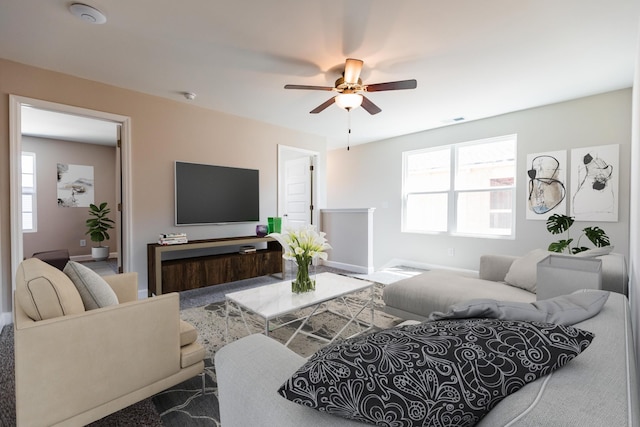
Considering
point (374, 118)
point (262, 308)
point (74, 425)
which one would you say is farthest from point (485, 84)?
point (74, 425)

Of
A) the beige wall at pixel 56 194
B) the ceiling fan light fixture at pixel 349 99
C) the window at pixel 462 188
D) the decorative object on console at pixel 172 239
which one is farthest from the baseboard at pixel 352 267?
the beige wall at pixel 56 194

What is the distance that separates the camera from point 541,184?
3891mm

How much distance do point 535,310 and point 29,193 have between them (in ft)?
24.4

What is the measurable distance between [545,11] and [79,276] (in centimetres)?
326

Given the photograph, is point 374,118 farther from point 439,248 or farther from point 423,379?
point 423,379

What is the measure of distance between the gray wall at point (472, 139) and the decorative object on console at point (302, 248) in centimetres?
333

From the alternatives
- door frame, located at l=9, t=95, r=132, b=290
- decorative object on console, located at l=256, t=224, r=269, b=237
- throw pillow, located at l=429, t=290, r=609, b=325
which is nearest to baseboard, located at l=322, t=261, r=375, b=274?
decorative object on console, located at l=256, t=224, r=269, b=237

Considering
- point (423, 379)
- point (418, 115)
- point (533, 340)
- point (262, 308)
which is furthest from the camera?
point (418, 115)

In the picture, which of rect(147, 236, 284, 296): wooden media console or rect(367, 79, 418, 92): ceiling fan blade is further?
rect(147, 236, 284, 296): wooden media console

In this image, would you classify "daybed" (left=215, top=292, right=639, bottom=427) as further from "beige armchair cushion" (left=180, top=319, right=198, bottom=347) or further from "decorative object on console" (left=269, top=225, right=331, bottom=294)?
"decorative object on console" (left=269, top=225, right=331, bottom=294)

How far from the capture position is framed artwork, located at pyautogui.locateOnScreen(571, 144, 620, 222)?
11.1 ft

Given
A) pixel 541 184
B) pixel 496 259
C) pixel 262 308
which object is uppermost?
pixel 541 184

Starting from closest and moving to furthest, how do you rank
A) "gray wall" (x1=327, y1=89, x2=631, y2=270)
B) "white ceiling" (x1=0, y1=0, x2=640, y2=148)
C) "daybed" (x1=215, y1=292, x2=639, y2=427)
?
"daybed" (x1=215, y1=292, x2=639, y2=427)
"white ceiling" (x1=0, y1=0, x2=640, y2=148)
"gray wall" (x1=327, y1=89, x2=631, y2=270)

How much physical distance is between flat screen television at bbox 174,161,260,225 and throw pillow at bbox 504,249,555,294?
3299 mm
